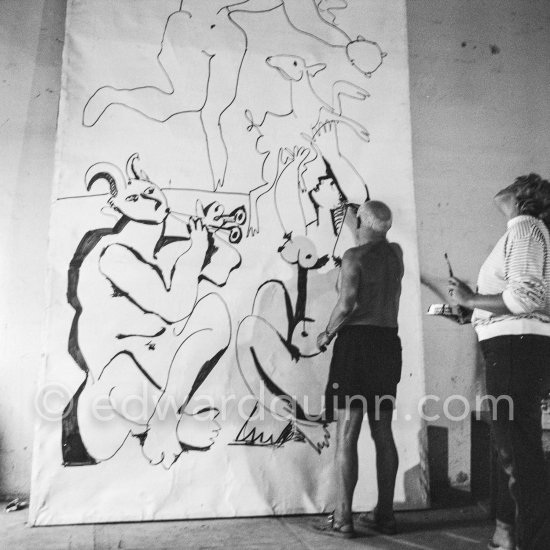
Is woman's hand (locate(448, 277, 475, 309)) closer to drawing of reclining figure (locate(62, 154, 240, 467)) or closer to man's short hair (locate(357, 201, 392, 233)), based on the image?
man's short hair (locate(357, 201, 392, 233))

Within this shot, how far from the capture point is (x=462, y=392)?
348cm

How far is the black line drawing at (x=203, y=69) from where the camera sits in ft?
10.1

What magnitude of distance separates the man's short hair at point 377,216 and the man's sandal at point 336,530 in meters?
1.33

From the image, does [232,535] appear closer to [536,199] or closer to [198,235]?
[198,235]

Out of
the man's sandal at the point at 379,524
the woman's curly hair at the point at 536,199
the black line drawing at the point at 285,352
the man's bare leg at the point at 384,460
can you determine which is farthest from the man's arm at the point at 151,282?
the woman's curly hair at the point at 536,199

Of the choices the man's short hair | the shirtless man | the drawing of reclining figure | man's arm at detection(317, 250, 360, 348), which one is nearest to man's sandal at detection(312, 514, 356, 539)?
the shirtless man

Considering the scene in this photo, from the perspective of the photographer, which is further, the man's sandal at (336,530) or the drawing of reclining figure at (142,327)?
the drawing of reclining figure at (142,327)

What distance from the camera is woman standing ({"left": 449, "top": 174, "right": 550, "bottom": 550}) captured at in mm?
2211

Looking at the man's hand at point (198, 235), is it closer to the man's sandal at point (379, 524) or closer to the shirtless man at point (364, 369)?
the shirtless man at point (364, 369)

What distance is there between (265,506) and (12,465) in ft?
4.25

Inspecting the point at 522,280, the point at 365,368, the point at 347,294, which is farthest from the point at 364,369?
the point at 522,280

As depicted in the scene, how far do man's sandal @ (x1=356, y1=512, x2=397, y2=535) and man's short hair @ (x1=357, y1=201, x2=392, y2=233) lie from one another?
1321 millimetres

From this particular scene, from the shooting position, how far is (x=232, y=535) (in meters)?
2.63

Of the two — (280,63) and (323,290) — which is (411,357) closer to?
(323,290)
